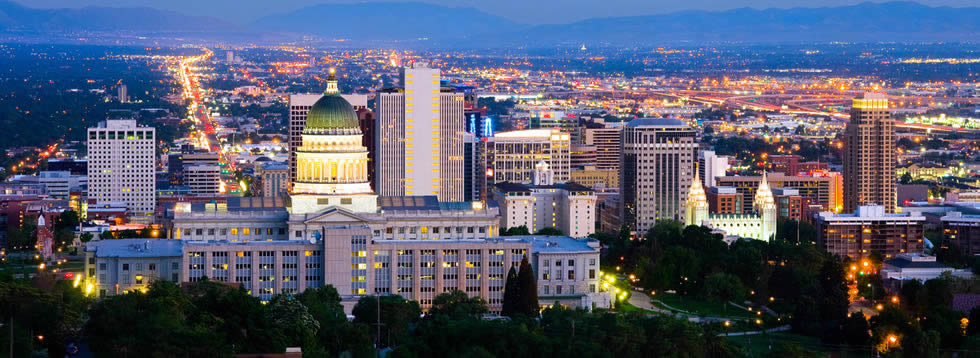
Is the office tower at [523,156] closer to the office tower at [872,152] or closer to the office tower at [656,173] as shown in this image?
the office tower at [656,173]

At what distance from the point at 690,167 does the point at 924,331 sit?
7344 centimetres

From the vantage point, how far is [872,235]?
15388cm

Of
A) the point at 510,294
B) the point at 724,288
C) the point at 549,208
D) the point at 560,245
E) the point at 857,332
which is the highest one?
the point at 549,208

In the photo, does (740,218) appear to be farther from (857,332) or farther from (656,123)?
(857,332)

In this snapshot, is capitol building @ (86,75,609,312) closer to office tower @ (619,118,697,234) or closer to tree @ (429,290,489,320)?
tree @ (429,290,489,320)

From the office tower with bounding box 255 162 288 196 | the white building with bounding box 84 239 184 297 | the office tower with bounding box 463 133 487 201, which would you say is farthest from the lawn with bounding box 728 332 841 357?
the office tower with bounding box 255 162 288 196

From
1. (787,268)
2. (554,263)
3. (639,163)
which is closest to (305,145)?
(554,263)

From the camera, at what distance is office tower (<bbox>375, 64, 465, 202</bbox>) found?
562 ft

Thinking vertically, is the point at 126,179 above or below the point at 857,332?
above

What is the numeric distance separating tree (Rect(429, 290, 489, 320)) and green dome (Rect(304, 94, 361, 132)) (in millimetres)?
16648

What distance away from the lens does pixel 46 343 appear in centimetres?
9012

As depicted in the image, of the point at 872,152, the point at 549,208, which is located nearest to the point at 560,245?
the point at 549,208

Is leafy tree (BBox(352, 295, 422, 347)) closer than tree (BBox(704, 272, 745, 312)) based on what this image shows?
Yes

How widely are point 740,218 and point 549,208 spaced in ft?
49.8
